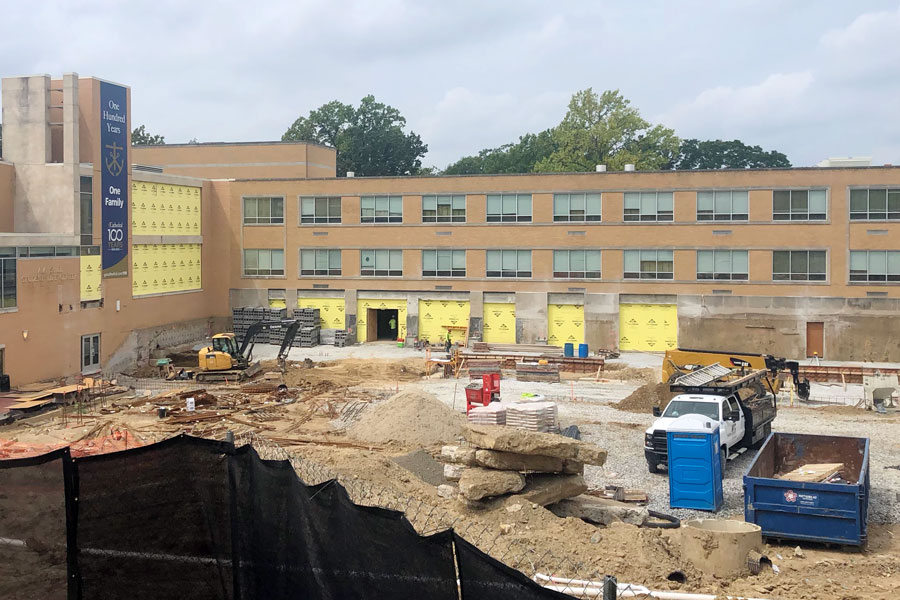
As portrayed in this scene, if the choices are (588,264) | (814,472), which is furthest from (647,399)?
(588,264)

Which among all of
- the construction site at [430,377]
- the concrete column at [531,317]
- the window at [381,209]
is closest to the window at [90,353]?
the construction site at [430,377]

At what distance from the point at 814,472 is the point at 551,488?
5670mm

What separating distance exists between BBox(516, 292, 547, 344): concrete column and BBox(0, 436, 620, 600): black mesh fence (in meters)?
43.4

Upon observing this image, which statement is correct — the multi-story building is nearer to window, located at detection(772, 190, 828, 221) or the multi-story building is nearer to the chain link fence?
window, located at detection(772, 190, 828, 221)

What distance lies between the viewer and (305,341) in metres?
53.1

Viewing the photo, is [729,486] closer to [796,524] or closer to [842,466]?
[842,466]

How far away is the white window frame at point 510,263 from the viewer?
52938mm

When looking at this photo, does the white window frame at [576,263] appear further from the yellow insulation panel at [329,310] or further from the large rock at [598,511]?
the large rock at [598,511]

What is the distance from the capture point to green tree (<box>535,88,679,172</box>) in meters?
93.1

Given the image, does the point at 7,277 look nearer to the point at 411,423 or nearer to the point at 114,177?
the point at 114,177

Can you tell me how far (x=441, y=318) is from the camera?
178 feet

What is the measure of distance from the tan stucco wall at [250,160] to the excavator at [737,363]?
37.1 metres

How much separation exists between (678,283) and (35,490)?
4463cm

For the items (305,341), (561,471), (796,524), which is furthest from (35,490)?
(305,341)
